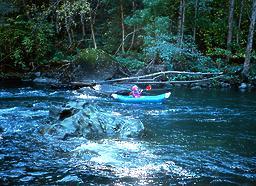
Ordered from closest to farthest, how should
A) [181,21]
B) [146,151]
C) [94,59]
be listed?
[146,151] < [94,59] < [181,21]

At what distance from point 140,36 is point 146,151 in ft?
55.0

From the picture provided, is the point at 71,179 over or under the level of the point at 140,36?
under

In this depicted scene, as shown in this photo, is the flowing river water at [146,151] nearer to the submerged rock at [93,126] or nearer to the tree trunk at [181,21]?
the submerged rock at [93,126]

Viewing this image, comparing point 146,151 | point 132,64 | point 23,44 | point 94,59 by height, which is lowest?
point 146,151

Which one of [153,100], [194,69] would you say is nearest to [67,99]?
[153,100]

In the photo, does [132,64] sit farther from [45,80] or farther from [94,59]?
[45,80]

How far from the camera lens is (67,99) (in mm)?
16891

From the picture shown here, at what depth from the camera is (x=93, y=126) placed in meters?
10.3

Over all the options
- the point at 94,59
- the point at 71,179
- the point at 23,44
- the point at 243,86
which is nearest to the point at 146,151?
the point at 71,179

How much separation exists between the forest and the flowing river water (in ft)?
29.6

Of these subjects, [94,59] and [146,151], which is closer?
[146,151]

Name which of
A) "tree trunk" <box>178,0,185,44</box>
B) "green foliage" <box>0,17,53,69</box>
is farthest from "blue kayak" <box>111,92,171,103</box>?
"green foliage" <box>0,17,53,69</box>

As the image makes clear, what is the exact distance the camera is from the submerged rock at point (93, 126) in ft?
32.8

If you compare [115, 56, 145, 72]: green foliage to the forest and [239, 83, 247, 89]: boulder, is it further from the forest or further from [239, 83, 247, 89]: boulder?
[239, 83, 247, 89]: boulder
